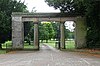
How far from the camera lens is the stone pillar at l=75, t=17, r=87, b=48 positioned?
52.3 m

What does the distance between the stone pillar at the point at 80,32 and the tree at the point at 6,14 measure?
10.5 meters

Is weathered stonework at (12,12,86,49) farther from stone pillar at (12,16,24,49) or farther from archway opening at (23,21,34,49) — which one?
archway opening at (23,21,34,49)

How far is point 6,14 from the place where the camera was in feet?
→ 174

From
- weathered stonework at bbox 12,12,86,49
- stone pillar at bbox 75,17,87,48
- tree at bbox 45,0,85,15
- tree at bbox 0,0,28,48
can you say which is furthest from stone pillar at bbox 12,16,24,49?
stone pillar at bbox 75,17,87,48

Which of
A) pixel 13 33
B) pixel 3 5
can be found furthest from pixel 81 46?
pixel 3 5

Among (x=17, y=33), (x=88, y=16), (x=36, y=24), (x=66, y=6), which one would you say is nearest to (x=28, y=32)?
(x=36, y=24)

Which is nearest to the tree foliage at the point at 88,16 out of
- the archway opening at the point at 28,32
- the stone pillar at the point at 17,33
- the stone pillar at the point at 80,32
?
the stone pillar at the point at 80,32

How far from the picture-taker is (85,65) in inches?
843

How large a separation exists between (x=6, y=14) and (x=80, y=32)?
1259 centimetres

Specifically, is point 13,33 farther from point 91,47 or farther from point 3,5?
point 91,47

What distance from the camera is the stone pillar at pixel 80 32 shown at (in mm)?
52344

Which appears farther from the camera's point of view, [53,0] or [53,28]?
[53,28]

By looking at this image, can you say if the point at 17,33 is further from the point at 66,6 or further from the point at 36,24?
the point at 66,6

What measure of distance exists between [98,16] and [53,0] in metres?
11.2
